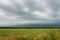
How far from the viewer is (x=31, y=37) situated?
15.7 meters

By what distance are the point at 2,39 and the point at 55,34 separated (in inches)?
209

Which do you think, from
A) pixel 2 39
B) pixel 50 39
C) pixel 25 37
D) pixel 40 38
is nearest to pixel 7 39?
pixel 2 39

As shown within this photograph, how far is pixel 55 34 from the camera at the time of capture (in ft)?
49.9

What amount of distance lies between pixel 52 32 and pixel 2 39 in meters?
5.05

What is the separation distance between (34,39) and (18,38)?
1.62 m

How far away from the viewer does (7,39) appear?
49.8 feet

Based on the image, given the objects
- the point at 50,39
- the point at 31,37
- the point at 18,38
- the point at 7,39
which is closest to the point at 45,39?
the point at 50,39

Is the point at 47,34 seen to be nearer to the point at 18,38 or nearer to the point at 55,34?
the point at 55,34

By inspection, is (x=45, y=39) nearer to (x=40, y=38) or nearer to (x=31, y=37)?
(x=40, y=38)

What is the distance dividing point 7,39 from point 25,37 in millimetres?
1800

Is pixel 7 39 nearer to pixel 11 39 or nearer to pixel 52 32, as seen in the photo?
pixel 11 39

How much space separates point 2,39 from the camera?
15.3 m

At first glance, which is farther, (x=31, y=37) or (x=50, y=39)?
(x=31, y=37)

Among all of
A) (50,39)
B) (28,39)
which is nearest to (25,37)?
(28,39)
